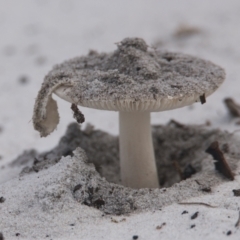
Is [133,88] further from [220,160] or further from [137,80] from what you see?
[220,160]

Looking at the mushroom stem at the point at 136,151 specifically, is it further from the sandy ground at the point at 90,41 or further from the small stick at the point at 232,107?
the small stick at the point at 232,107

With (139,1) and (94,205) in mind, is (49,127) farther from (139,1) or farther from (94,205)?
(139,1)

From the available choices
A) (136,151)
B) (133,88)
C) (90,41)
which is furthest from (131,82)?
(90,41)

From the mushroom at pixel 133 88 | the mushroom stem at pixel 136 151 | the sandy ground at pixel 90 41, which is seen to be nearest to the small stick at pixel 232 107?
the sandy ground at pixel 90 41

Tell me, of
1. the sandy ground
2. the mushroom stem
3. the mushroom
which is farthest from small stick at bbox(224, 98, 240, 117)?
the mushroom stem

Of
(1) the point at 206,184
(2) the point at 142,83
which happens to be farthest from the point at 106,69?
(1) the point at 206,184

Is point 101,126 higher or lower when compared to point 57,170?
higher
